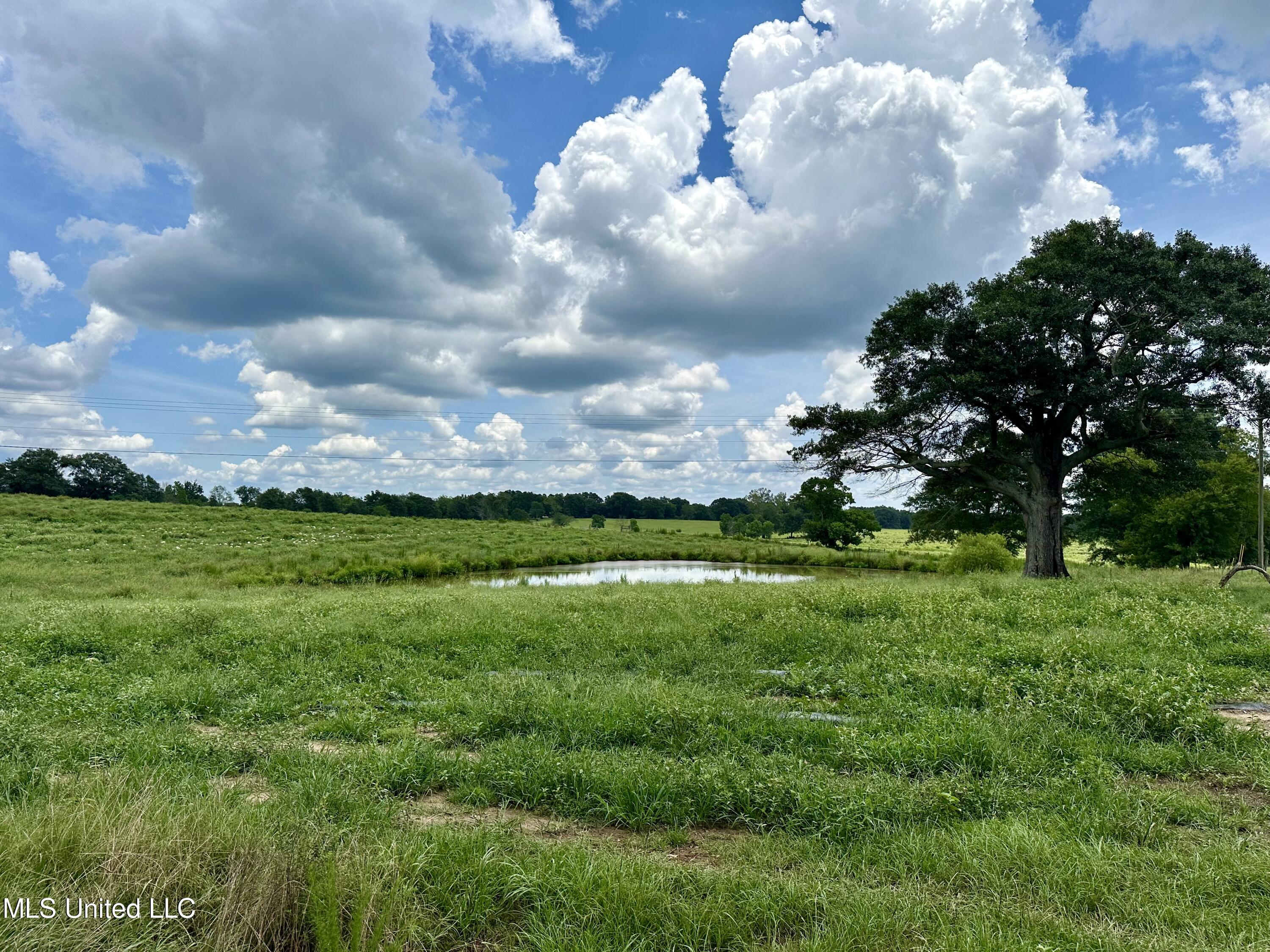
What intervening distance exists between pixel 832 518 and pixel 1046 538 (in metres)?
39.4

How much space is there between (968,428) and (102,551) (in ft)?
124

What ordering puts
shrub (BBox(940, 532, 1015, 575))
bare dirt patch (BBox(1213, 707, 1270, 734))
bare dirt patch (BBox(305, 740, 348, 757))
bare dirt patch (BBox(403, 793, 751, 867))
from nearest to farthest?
bare dirt patch (BBox(403, 793, 751, 867))
bare dirt patch (BBox(305, 740, 348, 757))
bare dirt patch (BBox(1213, 707, 1270, 734))
shrub (BBox(940, 532, 1015, 575))

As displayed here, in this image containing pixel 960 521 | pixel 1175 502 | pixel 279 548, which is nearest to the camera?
pixel 1175 502

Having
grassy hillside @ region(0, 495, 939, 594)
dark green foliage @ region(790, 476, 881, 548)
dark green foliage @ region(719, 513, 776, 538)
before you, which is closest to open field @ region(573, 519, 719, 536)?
dark green foliage @ region(719, 513, 776, 538)

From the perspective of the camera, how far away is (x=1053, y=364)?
21.3 m

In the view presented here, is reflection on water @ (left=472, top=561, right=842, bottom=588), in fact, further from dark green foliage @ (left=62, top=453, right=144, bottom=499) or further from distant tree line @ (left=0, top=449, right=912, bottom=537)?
dark green foliage @ (left=62, top=453, right=144, bottom=499)

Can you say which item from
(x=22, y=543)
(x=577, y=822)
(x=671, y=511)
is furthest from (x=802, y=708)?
(x=671, y=511)

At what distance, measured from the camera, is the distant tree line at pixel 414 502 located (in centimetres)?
7738

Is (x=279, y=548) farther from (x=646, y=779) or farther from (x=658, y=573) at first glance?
(x=646, y=779)

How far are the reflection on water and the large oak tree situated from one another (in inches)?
346

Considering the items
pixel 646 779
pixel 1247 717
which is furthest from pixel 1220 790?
pixel 646 779

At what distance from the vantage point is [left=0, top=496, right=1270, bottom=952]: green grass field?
11.1ft

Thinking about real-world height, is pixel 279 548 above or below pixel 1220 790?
below

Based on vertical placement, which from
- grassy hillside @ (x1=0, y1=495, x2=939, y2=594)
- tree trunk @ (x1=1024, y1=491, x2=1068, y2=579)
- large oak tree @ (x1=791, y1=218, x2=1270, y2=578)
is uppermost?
large oak tree @ (x1=791, y1=218, x2=1270, y2=578)
